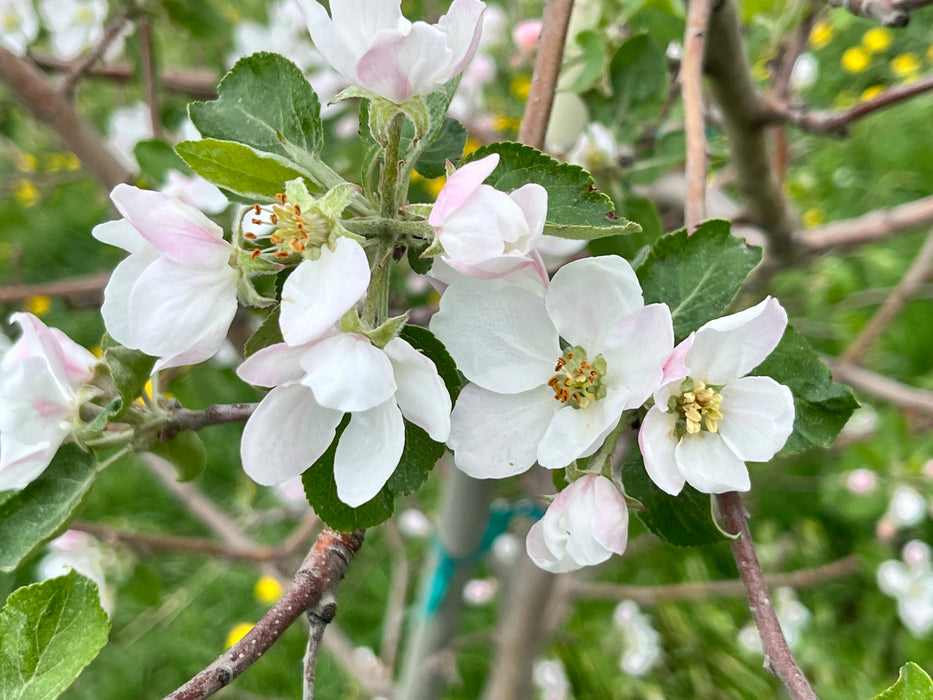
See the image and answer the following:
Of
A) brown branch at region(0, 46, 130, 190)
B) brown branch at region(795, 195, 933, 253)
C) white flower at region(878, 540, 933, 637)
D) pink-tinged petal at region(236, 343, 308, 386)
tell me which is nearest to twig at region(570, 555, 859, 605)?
white flower at region(878, 540, 933, 637)

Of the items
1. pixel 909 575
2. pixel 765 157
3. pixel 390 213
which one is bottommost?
pixel 909 575

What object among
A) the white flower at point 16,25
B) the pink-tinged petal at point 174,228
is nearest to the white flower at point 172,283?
the pink-tinged petal at point 174,228

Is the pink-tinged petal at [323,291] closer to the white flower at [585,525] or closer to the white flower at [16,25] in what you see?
the white flower at [585,525]

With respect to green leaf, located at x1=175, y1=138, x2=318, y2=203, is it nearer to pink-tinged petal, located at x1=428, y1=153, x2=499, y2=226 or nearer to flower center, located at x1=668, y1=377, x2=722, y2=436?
pink-tinged petal, located at x1=428, y1=153, x2=499, y2=226

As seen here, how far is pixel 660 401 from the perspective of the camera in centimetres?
29

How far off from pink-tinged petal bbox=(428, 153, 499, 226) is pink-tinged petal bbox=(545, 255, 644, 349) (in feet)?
0.18

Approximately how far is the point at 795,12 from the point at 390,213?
2.23 ft

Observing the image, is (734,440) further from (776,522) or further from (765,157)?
(776,522)

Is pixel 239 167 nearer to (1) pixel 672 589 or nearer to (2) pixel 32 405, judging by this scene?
(2) pixel 32 405

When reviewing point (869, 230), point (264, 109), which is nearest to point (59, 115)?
point (264, 109)

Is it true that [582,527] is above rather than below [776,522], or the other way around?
above

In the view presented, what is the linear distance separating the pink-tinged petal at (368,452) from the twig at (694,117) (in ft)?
0.52

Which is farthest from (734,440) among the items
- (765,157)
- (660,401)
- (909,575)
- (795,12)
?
(909,575)

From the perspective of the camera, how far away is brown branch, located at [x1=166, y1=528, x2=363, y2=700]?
28 cm
